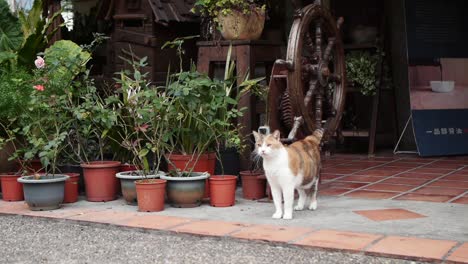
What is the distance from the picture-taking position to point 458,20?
276 inches

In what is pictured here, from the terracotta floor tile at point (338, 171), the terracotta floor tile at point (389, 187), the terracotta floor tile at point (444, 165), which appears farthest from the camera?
the terracotta floor tile at point (444, 165)

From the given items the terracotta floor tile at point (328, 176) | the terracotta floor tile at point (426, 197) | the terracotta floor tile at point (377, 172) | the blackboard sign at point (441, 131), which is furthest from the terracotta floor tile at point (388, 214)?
the blackboard sign at point (441, 131)

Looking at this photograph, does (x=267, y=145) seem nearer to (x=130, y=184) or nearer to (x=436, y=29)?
(x=130, y=184)

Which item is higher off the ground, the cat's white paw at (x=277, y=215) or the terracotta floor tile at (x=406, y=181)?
the cat's white paw at (x=277, y=215)

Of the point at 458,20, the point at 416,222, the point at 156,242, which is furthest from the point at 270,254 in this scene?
the point at 458,20

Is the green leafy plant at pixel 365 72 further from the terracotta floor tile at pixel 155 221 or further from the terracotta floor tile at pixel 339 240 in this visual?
the terracotta floor tile at pixel 339 240

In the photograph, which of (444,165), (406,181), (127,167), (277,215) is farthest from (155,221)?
(444,165)

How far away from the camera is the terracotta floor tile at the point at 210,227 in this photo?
3.81 m

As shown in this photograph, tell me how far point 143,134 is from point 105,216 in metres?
0.71

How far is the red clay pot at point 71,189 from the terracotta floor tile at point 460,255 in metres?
2.77

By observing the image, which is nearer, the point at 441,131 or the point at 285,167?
the point at 285,167

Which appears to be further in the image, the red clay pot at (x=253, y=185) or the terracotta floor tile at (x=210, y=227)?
the red clay pot at (x=253, y=185)

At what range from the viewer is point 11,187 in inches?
200

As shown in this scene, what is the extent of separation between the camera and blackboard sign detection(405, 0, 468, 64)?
6895 millimetres
